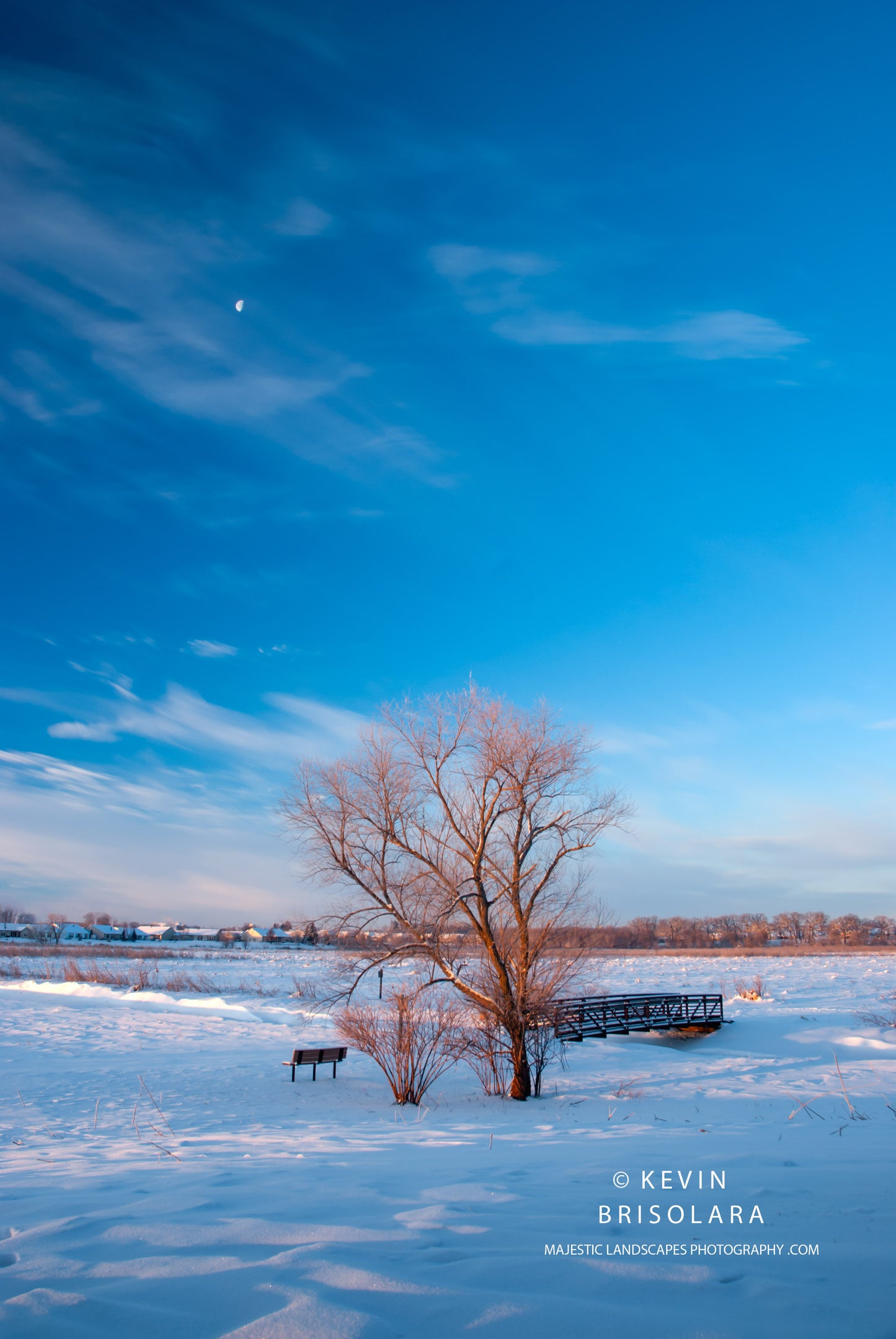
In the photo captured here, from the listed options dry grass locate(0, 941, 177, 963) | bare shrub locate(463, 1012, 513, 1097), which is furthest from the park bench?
dry grass locate(0, 941, 177, 963)

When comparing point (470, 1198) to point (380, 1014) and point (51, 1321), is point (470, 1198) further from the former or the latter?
point (380, 1014)

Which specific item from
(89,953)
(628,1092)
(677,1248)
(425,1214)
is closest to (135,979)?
(628,1092)

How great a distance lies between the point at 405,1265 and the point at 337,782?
17.0 metres

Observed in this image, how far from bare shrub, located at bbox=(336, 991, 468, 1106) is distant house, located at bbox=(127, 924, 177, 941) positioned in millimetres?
154210

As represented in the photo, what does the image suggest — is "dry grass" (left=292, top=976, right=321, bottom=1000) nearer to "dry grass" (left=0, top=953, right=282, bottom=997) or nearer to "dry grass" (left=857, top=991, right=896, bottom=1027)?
"dry grass" (left=0, top=953, right=282, bottom=997)

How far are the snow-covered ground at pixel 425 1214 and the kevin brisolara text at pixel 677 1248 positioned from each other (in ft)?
0.07

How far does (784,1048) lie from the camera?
25.9 metres

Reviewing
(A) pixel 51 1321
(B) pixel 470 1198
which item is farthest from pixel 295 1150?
(A) pixel 51 1321

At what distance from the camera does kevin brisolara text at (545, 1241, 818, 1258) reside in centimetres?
396

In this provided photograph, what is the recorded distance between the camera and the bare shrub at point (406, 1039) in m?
14.8

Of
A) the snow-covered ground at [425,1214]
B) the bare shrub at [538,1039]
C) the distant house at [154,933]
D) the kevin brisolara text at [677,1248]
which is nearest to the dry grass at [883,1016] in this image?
the snow-covered ground at [425,1214]

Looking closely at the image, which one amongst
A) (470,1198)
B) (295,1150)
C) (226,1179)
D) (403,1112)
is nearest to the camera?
(470,1198)

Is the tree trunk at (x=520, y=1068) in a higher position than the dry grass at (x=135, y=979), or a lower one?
higher

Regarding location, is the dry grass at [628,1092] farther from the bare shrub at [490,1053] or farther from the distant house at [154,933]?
the distant house at [154,933]
